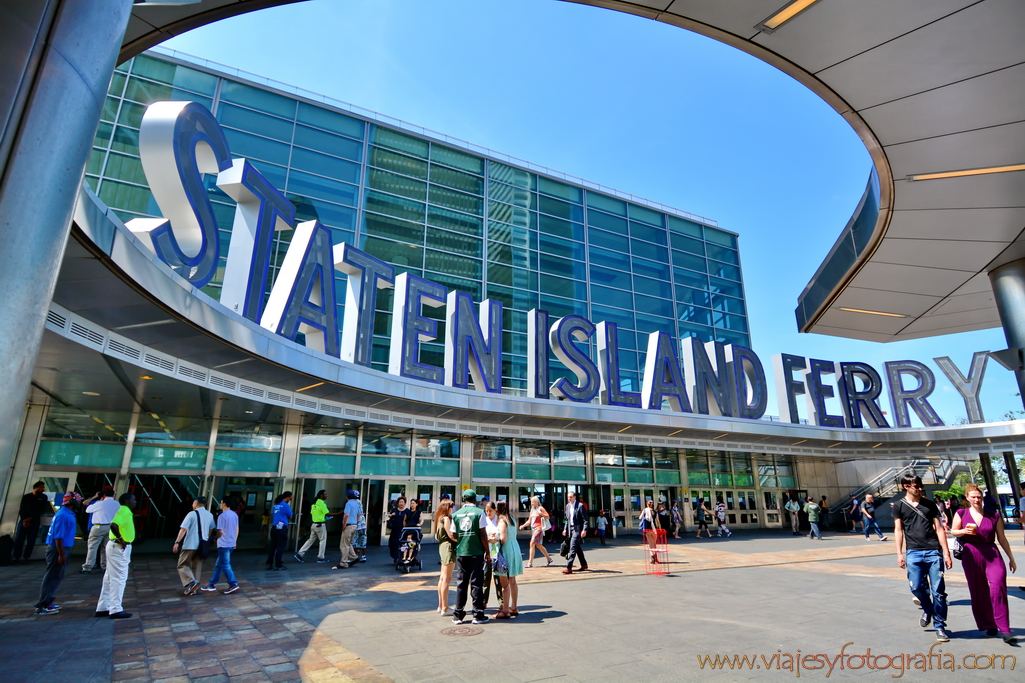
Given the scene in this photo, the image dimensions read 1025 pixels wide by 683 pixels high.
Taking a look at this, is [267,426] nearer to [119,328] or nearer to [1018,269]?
[119,328]

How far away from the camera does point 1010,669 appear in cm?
506

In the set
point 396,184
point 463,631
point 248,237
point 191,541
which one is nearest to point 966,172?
point 463,631

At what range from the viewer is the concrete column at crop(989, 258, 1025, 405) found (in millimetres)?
7051

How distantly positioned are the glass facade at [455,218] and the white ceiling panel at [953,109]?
2272 centimetres

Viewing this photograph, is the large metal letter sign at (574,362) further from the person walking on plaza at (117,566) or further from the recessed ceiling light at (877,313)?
the person walking on plaza at (117,566)

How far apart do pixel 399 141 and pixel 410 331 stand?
16548mm

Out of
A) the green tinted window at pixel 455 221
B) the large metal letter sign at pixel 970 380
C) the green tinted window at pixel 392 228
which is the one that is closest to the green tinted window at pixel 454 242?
the green tinted window at pixel 455 221

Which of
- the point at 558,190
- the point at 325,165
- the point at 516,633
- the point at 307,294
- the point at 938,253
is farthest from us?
the point at 558,190

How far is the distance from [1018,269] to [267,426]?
687 inches

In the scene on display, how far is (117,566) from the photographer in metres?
7.71

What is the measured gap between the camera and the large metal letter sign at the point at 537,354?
19594 mm

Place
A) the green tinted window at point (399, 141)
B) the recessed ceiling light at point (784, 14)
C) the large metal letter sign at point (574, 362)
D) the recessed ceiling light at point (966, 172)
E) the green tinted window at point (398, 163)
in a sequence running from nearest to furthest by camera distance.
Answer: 1. the recessed ceiling light at point (784, 14)
2. the recessed ceiling light at point (966, 172)
3. the large metal letter sign at point (574, 362)
4. the green tinted window at point (398, 163)
5. the green tinted window at point (399, 141)

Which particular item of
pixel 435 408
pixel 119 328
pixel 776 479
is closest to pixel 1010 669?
pixel 119 328

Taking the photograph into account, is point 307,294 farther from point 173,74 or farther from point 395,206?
point 173,74
